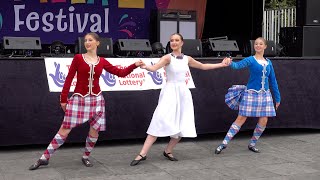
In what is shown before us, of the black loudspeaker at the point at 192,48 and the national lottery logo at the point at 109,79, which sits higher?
the black loudspeaker at the point at 192,48

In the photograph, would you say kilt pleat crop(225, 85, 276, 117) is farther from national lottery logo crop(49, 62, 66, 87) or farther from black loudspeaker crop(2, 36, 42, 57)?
black loudspeaker crop(2, 36, 42, 57)

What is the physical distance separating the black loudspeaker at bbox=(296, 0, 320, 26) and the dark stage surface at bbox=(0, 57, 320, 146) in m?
0.89

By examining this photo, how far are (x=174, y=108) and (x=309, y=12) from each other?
4115mm

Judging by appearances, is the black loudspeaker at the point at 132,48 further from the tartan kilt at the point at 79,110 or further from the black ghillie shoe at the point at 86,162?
the tartan kilt at the point at 79,110

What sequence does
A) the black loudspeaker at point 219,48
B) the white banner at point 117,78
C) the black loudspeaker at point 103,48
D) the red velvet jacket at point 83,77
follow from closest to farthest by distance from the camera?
the red velvet jacket at point 83,77 < the white banner at point 117,78 < the black loudspeaker at point 103,48 < the black loudspeaker at point 219,48

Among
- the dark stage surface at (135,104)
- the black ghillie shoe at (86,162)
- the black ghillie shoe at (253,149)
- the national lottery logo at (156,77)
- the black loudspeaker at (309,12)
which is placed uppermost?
the black loudspeaker at (309,12)

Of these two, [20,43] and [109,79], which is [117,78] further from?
[20,43]

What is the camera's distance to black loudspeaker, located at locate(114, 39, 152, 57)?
9.47 m

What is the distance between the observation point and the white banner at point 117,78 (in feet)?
22.7

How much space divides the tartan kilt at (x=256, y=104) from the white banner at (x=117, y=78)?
1.12 meters

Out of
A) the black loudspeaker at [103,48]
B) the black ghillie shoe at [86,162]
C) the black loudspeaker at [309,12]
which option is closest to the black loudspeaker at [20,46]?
the black loudspeaker at [103,48]

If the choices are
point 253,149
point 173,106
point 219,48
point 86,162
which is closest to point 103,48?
point 219,48

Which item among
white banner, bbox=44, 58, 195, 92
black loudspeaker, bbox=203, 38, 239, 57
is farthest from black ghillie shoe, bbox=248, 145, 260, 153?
black loudspeaker, bbox=203, 38, 239, 57

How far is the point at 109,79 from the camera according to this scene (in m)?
7.26
